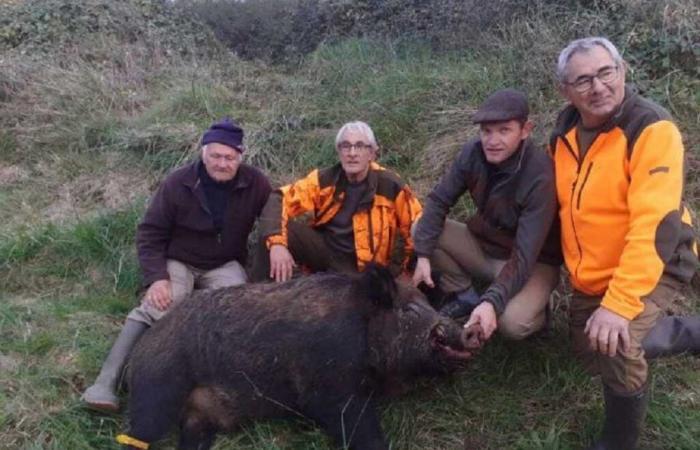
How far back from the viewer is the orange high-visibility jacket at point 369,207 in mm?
5008

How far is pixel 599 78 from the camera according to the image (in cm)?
356

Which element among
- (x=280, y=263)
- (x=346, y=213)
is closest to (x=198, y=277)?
(x=280, y=263)

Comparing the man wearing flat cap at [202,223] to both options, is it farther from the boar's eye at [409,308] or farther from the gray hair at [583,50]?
the gray hair at [583,50]

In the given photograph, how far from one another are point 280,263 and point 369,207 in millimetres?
688

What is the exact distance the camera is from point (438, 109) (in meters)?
6.36

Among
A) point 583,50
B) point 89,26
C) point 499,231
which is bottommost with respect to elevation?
point 499,231

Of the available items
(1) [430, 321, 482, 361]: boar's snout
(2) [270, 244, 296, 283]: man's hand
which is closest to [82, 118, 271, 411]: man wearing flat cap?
(2) [270, 244, 296, 283]: man's hand

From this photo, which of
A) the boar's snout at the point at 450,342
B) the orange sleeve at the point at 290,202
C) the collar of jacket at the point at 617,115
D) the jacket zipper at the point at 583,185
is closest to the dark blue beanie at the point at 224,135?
the orange sleeve at the point at 290,202

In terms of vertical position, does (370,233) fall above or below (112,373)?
above

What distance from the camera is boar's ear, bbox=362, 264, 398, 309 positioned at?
13.2ft

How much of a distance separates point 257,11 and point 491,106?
269 inches

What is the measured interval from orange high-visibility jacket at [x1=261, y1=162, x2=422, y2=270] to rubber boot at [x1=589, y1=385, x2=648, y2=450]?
173 cm

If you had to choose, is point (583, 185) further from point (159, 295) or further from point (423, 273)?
point (159, 295)

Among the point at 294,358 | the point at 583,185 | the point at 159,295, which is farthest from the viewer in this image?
the point at 159,295
